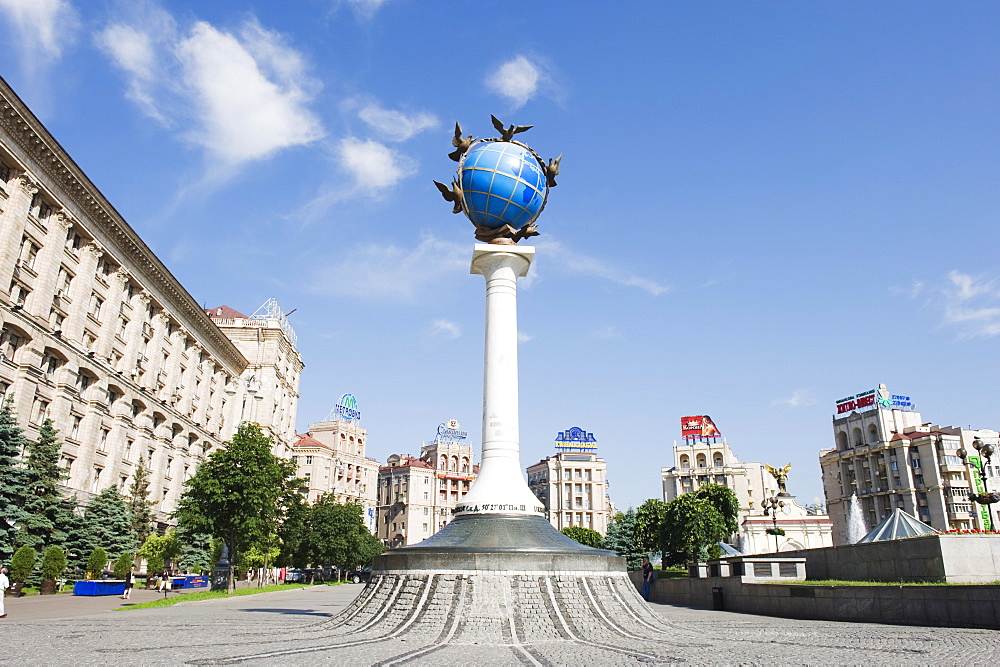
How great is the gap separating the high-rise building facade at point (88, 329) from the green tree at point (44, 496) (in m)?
1.61

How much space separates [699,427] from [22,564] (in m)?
85.5

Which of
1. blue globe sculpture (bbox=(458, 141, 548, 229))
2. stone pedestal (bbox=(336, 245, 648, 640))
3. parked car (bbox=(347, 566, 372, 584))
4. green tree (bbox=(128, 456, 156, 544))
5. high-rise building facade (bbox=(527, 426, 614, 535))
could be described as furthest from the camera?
high-rise building facade (bbox=(527, 426, 614, 535))

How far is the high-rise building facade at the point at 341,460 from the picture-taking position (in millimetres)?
87438

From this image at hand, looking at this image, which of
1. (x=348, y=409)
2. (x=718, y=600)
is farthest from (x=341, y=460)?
(x=718, y=600)

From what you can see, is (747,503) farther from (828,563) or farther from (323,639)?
(323,639)

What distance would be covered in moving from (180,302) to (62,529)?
959 inches

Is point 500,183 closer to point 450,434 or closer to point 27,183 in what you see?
point 27,183

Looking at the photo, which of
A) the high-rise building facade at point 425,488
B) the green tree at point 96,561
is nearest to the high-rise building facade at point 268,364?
the high-rise building facade at point 425,488

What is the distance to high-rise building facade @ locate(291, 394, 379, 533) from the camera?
287 ft

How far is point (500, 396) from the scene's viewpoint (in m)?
19.4

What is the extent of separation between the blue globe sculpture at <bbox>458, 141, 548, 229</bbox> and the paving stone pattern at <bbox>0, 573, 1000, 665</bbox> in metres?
10.8

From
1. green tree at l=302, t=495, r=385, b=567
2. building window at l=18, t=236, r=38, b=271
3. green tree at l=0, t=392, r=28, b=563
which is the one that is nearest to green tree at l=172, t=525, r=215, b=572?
green tree at l=302, t=495, r=385, b=567

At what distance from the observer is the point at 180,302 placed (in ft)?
181

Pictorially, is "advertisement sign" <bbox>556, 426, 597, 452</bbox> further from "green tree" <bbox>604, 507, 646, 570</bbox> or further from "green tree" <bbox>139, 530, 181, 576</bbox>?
"green tree" <bbox>139, 530, 181, 576</bbox>
